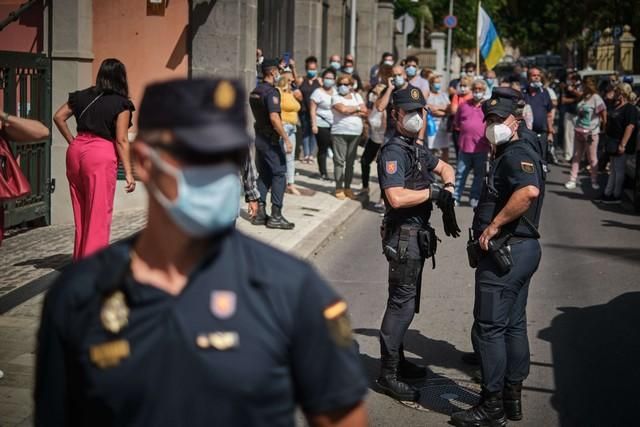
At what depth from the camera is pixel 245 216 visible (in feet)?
44.0

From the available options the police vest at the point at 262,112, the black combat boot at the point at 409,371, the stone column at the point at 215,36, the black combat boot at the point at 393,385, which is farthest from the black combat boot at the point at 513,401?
the stone column at the point at 215,36

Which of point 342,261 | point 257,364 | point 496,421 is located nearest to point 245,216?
point 342,261

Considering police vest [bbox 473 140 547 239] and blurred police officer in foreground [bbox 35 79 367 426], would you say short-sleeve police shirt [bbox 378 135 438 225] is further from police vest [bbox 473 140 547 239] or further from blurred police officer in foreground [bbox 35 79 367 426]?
blurred police officer in foreground [bbox 35 79 367 426]

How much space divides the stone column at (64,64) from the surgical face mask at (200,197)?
32.3ft

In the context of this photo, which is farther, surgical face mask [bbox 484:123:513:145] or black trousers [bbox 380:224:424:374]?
black trousers [bbox 380:224:424:374]

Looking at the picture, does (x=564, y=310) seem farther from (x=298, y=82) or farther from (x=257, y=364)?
(x=298, y=82)

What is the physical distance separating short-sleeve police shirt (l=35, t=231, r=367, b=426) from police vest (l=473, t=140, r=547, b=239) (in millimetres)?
3814


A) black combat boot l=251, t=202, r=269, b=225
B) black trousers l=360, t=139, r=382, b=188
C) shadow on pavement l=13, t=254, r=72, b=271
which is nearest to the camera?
shadow on pavement l=13, t=254, r=72, b=271

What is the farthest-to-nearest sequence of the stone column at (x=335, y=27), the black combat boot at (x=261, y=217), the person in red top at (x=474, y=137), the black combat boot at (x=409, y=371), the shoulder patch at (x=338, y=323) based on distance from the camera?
the stone column at (x=335, y=27) < the person in red top at (x=474, y=137) < the black combat boot at (x=261, y=217) < the black combat boot at (x=409, y=371) < the shoulder patch at (x=338, y=323)

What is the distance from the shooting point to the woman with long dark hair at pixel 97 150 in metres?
8.12

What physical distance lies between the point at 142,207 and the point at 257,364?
11.4 m

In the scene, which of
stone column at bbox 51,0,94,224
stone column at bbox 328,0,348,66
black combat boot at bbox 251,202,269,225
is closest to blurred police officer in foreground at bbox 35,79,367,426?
stone column at bbox 51,0,94,224

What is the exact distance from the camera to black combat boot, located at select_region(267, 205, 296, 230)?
40.9ft

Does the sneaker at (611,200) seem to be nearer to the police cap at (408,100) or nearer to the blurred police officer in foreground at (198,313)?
the police cap at (408,100)
